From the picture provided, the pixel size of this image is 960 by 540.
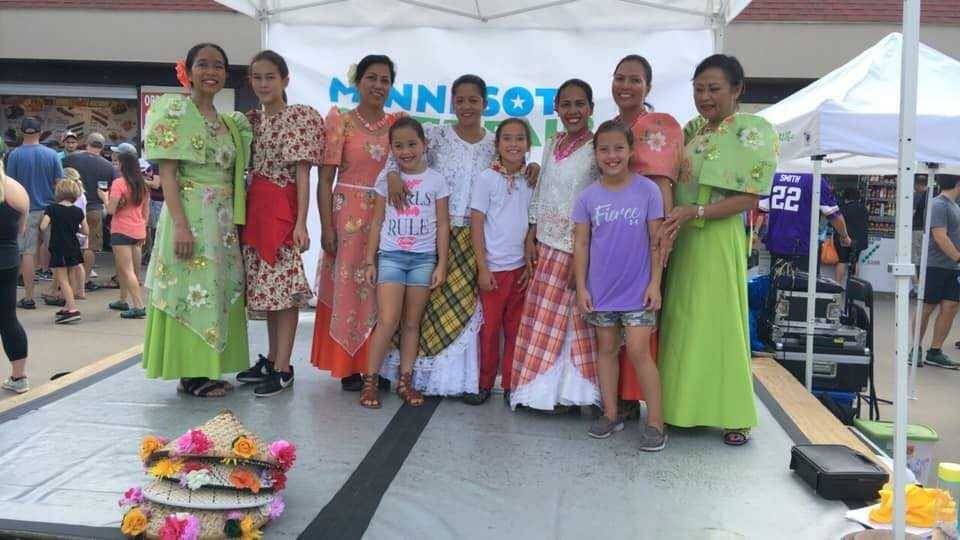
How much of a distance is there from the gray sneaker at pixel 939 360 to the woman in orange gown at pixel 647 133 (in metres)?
4.87

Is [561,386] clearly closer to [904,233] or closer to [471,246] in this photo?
[471,246]

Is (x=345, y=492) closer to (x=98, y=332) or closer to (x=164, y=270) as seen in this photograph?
(x=164, y=270)

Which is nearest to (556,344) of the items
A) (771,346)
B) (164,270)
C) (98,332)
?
(164,270)

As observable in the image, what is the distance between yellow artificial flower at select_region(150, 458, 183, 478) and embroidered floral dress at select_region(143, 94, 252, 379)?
1.28 m

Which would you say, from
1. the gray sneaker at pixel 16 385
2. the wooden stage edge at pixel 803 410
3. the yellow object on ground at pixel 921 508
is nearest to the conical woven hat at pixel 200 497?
the yellow object on ground at pixel 921 508

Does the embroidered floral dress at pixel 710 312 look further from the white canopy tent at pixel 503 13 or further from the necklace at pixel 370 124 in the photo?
the white canopy tent at pixel 503 13

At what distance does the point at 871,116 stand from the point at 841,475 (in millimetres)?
2289

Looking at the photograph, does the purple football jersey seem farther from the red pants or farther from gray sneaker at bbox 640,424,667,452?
gray sneaker at bbox 640,424,667,452

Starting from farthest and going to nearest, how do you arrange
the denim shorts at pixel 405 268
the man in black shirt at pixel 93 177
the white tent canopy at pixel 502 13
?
1. the man in black shirt at pixel 93 177
2. the white tent canopy at pixel 502 13
3. the denim shorts at pixel 405 268

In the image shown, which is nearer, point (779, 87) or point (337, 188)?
point (337, 188)

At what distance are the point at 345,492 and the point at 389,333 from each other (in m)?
1.04

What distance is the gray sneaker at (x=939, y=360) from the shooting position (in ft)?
23.0

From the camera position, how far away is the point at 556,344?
142 inches

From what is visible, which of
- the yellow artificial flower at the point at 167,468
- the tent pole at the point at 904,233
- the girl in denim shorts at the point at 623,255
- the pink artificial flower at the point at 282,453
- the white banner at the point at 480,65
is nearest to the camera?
the tent pole at the point at 904,233
